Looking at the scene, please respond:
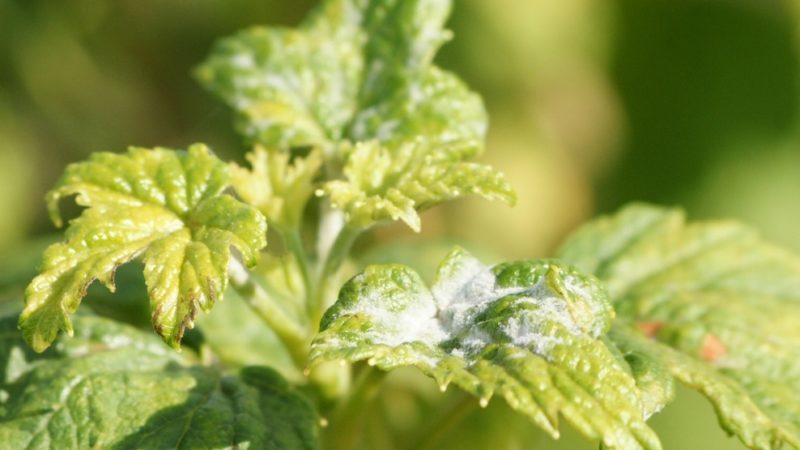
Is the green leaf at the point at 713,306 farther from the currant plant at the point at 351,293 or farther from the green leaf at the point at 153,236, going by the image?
the green leaf at the point at 153,236

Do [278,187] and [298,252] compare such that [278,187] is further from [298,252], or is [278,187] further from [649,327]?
[649,327]

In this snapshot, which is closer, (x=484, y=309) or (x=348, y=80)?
(x=484, y=309)

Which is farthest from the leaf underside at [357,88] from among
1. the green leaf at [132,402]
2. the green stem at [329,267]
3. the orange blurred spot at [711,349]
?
the orange blurred spot at [711,349]

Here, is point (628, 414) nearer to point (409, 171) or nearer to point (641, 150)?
point (409, 171)

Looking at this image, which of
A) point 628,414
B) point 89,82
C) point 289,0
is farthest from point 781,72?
point 628,414

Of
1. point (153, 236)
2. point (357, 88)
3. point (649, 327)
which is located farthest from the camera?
point (357, 88)

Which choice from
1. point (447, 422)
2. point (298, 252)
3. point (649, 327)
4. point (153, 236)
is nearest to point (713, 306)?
point (649, 327)

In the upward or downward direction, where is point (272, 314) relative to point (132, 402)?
upward
